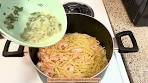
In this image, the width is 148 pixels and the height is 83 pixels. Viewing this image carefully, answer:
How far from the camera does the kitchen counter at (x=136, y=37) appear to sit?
76cm

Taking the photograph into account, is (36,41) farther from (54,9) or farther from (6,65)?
(6,65)

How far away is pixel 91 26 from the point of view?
753 mm

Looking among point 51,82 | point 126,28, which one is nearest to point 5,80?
point 51,82

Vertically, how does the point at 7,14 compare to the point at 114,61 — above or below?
above

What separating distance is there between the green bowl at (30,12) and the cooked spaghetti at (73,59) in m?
0.10

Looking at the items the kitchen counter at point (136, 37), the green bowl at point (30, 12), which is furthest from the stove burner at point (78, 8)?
the green bowl at point (30, 12)

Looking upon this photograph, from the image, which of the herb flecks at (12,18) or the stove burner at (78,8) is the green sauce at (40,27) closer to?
the herb flecks at (12,18)

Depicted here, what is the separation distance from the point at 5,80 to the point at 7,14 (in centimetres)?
20

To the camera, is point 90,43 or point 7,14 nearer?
point 7,14

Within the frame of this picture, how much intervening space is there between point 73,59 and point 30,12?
16cm

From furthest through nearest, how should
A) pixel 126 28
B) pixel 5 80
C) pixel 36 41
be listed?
pixel 126 28 < pixel 5 80 < pixel 36 41

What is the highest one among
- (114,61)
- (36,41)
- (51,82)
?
(36,41)

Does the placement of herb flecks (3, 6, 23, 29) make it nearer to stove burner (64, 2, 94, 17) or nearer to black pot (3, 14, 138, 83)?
black pot (3, 14, 138, 83)

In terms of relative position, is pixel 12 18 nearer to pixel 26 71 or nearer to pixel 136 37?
pixel 26 71
